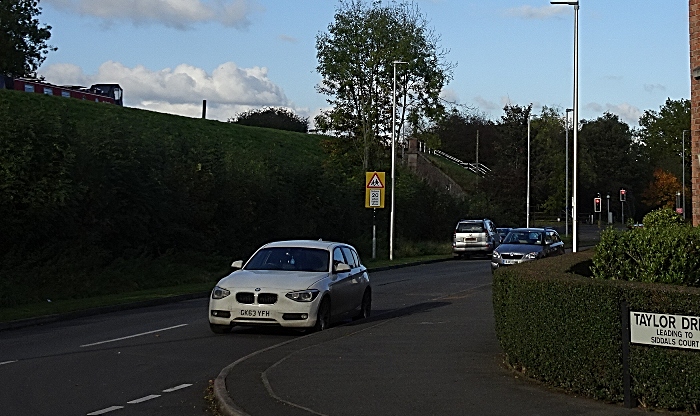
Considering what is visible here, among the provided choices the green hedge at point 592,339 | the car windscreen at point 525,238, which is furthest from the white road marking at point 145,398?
the car windscreen at point 525,238

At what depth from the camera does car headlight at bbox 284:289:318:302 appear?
15.5 m

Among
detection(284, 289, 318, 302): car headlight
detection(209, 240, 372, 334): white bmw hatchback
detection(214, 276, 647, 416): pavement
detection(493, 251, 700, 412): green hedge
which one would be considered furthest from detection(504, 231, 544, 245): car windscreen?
detection(493, 251, 700, 412): green hedge

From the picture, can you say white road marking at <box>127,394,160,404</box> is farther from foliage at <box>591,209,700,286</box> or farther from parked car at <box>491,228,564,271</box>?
parked car at <box>491,228,564,271</box>

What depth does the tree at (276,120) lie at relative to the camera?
104 meters

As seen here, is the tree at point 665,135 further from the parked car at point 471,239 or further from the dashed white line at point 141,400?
the dashed white line at point 141,400

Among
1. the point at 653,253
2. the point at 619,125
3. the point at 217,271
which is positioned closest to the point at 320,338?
the point at 653,253

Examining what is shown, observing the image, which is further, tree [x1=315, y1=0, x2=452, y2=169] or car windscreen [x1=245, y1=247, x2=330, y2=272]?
tree [x1=315, y1=0, x2=452, y2=169]

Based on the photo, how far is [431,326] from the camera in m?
16.3

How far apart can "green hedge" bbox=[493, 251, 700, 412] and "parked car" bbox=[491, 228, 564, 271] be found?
20.4 m

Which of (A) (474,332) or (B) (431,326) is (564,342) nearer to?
(A) (474,332)

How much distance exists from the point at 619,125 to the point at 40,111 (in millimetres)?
89764

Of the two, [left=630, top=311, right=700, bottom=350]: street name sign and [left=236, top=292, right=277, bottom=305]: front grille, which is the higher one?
[left=630, top=311, right=700, bottom=350]: street name sign

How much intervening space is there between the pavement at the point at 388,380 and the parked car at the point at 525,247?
16269 mm

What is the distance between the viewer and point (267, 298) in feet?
50.6
